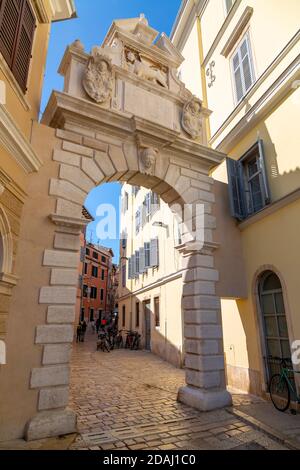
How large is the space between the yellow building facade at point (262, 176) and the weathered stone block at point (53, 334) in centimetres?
392

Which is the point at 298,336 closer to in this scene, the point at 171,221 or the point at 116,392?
the point at 116,392

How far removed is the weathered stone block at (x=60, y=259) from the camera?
5297 millimetres

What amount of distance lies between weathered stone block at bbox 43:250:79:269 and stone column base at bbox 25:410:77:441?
232 centimetres

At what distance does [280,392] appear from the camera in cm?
614

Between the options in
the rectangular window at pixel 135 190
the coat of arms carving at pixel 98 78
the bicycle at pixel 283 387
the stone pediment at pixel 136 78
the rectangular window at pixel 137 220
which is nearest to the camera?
the bicycle at pixel 283 387

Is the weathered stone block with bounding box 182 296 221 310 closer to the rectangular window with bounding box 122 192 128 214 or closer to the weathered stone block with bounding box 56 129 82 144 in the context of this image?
the weathered stone block with bounding box 56 129 82 144

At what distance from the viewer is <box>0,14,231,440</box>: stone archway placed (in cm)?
501

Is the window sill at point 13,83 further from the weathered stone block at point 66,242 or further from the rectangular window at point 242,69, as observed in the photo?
the rectangular window at point 242,69

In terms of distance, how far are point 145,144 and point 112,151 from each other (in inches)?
32.7

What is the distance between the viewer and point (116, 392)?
7.36 meters

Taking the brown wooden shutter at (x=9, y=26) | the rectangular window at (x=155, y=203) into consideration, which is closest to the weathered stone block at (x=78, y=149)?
the brown wooden shutter at (x=9, y=26)

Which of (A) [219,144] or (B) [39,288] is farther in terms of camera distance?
(A) [219,144]

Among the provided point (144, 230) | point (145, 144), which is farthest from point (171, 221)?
point (145, 144)
